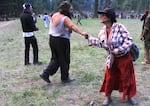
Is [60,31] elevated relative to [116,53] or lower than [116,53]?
elevated

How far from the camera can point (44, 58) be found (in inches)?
504

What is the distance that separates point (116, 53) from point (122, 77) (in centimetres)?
51

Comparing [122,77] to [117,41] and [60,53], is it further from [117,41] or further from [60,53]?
[60,53]

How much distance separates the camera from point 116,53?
21.1 ft

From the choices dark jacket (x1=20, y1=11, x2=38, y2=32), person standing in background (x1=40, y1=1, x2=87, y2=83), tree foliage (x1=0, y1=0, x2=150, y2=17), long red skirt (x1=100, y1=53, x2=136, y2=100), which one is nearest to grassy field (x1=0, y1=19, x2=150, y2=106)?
long red skirt (x1=100, y1=53, x2=136, y2=100)

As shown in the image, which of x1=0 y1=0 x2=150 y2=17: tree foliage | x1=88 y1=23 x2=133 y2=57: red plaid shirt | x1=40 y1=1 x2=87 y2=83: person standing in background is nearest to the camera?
x1=88 y1=23 x2=133 y2=57: red plaid shirt

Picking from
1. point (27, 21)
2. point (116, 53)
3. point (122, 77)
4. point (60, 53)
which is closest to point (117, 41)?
point (116, 53)

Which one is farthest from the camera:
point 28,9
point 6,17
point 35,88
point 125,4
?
point 125,4

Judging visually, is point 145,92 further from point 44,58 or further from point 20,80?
point 44,58

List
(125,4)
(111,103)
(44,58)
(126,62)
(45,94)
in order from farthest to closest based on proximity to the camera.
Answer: (125,4) < (44,58) < (45,94) < (111,103) < (126,62)

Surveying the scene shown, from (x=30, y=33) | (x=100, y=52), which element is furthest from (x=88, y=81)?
(x=100, y=52)

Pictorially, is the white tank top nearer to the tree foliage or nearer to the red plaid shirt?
the red plaid shirt

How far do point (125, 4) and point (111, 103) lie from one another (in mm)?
121724

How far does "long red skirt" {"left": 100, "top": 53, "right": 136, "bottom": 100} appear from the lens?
6.63m
